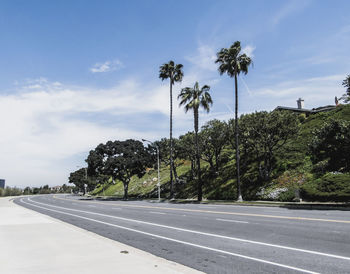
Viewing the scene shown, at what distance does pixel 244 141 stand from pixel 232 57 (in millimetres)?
9799

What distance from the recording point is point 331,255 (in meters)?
6.98

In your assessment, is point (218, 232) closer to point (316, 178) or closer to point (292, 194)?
point (292, 194)

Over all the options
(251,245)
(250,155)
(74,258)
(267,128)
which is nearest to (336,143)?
(267,128)

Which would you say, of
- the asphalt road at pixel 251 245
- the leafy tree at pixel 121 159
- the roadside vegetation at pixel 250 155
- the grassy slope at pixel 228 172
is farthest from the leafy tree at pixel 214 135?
the asphalt road at pixel 251 245

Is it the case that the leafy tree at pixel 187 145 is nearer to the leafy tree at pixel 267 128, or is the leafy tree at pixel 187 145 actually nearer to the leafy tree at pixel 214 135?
the leafy tree at pixel 214 135

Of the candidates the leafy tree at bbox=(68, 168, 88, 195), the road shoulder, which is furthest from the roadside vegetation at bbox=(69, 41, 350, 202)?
the leafy tree at bbox=(68, 168, 88, 195)

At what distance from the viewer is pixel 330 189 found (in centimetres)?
2342

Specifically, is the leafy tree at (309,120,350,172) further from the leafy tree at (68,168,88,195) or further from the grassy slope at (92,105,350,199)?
the leafy tree at (68,168,88,195)

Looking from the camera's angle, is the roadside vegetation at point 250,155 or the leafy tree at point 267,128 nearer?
the roadside vegetation at point 250,155

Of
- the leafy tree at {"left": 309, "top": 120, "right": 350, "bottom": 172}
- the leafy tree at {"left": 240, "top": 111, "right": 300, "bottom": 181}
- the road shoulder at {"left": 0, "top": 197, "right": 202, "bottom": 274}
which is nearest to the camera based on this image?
the road shoulder at {"left": 0, "top": 197, "right": 202, "bottom": 274}

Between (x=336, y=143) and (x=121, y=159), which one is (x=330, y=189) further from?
(x=121, y=159)

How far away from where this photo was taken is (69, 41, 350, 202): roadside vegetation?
22312 millimetres

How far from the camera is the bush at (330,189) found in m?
22.2

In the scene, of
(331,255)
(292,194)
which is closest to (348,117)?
(292,194)
